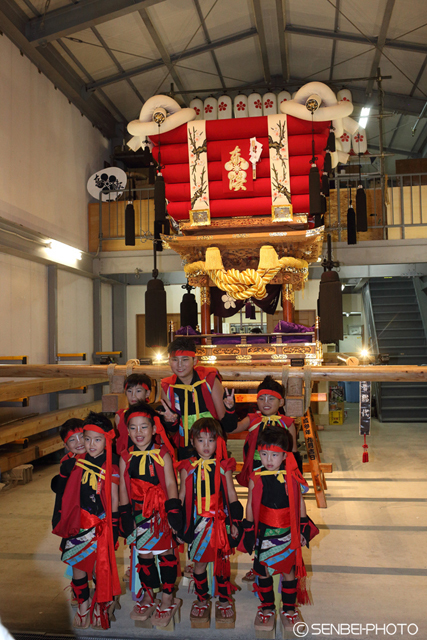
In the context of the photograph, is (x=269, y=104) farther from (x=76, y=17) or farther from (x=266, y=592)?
(x=266, y=592)

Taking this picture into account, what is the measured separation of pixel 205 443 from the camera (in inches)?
96.9

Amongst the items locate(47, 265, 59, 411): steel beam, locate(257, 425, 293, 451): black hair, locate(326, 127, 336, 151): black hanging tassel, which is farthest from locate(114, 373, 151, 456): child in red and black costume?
locate(47, 265, 59, 411): steel beam

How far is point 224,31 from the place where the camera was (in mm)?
7770

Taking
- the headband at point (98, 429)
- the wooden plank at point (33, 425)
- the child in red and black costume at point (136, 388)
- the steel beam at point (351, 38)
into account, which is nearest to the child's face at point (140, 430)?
the headband at point (98, 429)

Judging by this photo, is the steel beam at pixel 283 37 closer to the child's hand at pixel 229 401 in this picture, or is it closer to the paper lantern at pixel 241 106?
the paper lantern at pixel 241 106

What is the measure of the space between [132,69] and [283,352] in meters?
5.70

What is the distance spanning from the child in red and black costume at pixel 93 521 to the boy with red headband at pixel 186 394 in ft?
1.64

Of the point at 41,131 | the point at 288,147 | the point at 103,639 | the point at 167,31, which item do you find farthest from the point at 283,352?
the point at 167,31

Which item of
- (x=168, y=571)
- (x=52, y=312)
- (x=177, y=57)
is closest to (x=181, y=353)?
(x=168, y=571)

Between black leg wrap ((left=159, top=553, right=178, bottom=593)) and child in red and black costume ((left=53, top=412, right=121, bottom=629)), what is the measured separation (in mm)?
239

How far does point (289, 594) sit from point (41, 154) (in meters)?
6.46

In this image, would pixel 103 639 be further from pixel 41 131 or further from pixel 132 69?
pixel 132 69

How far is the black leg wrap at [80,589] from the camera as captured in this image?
2523 mm

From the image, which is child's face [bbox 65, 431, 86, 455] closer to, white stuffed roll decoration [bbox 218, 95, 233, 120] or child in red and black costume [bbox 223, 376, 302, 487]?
child in red and black costume [bbox 223, 376, 302, 487]
